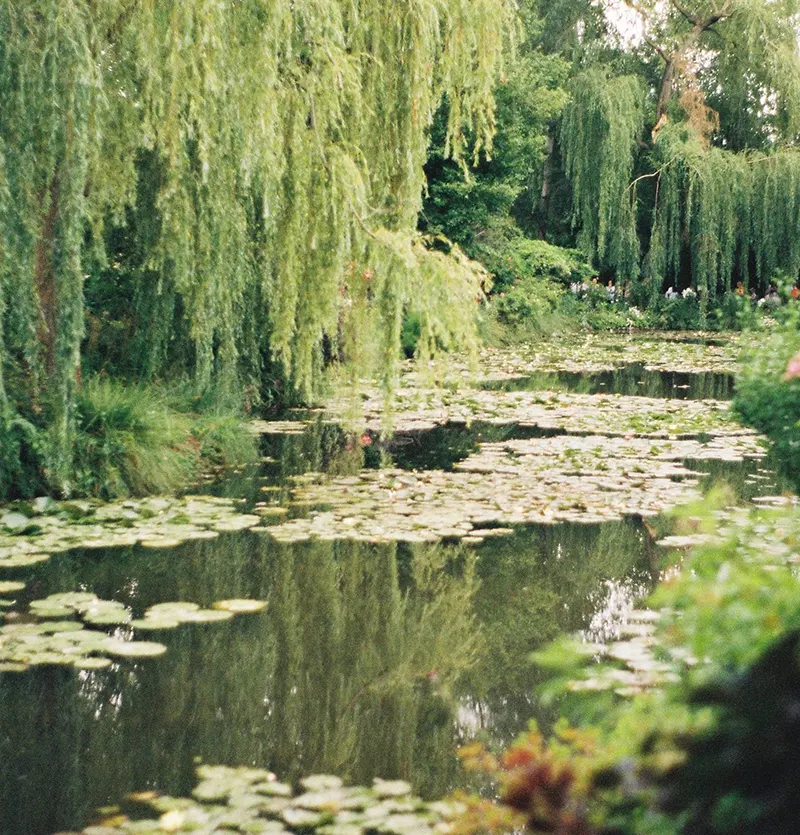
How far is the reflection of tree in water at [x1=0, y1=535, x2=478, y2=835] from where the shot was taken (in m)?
3.30

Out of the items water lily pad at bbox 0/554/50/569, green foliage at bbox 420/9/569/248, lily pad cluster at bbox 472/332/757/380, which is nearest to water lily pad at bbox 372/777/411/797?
water lily pad at bbox 0/554/50/569

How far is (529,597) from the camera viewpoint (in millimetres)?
5176

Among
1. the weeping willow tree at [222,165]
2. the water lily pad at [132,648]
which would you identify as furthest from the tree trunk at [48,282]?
the water lily pad at [132,648]

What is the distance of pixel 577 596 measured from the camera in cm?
520

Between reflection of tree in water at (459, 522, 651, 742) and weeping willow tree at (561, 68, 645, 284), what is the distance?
53.1ft

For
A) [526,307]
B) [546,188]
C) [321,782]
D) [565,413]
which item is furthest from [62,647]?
[546,188]

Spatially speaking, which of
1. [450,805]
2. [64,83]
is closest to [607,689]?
[450,805]

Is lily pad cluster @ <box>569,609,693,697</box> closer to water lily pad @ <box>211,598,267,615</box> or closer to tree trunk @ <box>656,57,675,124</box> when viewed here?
water lily pad @ <box>211,598,267,615</box>

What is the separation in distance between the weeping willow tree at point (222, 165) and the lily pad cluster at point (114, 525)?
31cm

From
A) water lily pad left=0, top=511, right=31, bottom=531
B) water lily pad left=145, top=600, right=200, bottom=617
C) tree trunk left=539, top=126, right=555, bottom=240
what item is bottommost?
water lily pad left=145, top=600, right=200, bottom=617

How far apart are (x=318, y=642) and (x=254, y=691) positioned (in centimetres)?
58

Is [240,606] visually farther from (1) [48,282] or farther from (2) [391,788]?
(1) [48,282]

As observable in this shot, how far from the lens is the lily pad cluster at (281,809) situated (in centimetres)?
288

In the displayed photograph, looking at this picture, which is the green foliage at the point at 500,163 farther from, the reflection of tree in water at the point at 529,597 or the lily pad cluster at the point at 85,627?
the lily pad cluster at the point at 85,627
